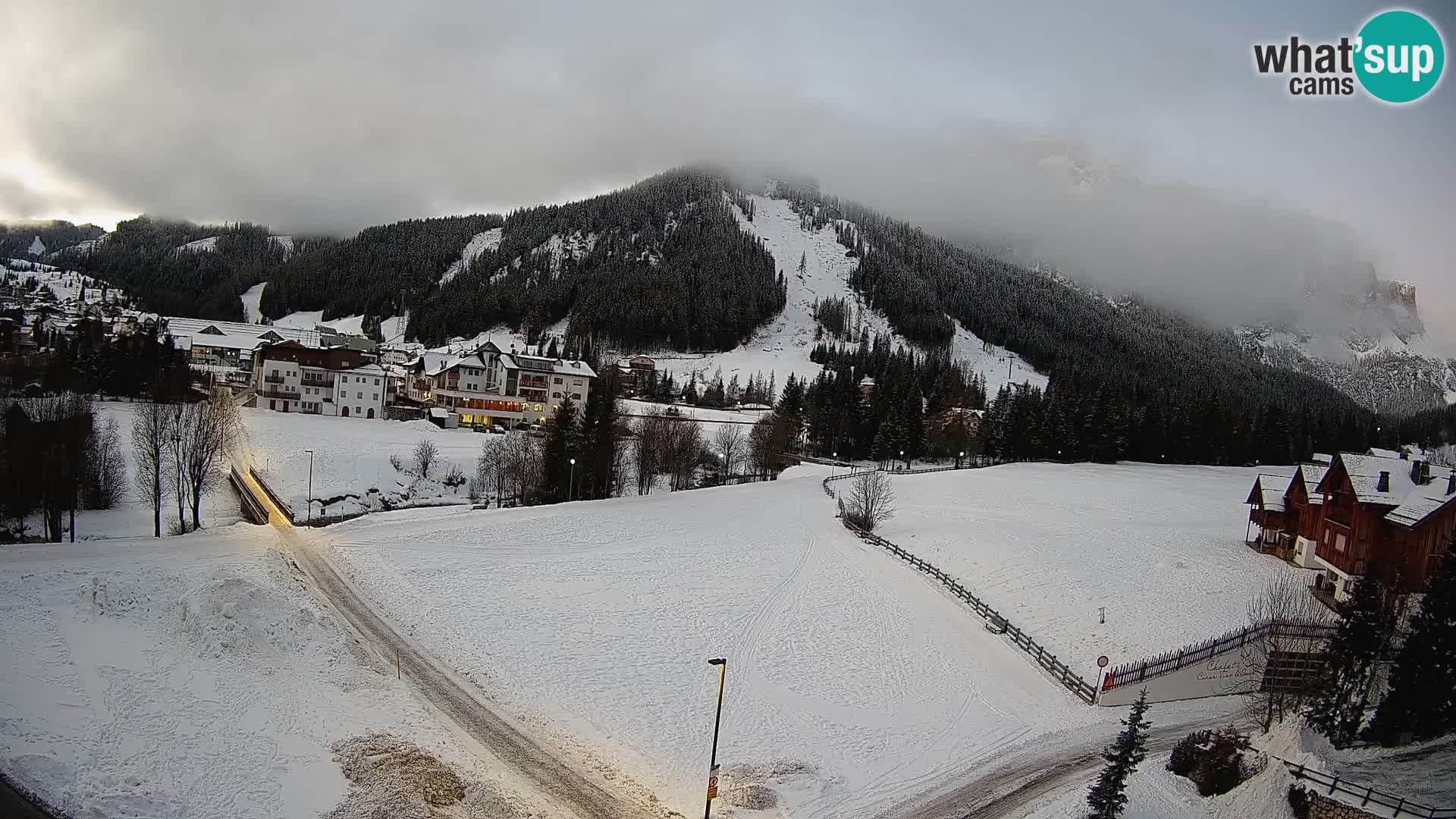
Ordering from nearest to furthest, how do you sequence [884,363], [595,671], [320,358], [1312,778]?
[1312,778], [595,671], [320,358], [884,363]

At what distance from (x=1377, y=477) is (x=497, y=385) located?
84.2 m

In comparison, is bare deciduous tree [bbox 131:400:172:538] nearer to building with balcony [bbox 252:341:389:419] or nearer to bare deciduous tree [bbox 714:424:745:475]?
building with balcony [bbox 252:341:389:419]

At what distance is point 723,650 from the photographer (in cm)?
2908

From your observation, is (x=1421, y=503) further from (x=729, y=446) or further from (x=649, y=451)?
(x=729, y=446)

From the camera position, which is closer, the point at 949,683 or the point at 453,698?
the point at 453,698

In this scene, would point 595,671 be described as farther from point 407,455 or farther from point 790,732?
point 407,455

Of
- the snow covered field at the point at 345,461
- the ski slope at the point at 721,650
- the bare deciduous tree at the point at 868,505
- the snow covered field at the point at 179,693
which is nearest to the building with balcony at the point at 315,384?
the snow covered field at the point at 345,461

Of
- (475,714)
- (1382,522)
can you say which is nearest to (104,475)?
(475,714)

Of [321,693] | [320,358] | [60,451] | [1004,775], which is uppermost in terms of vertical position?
→ [320,358]

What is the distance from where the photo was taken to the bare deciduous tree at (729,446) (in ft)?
263

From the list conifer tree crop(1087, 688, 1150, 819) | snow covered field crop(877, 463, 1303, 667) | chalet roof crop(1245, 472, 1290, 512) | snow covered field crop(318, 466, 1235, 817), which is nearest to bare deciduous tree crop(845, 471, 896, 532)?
snow covered field crop(877, 463, 1303, 667)

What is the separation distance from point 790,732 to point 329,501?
137ft

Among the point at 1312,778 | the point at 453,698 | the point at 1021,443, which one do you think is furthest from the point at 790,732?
the point at 1021,443

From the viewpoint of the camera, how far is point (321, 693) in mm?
22266
